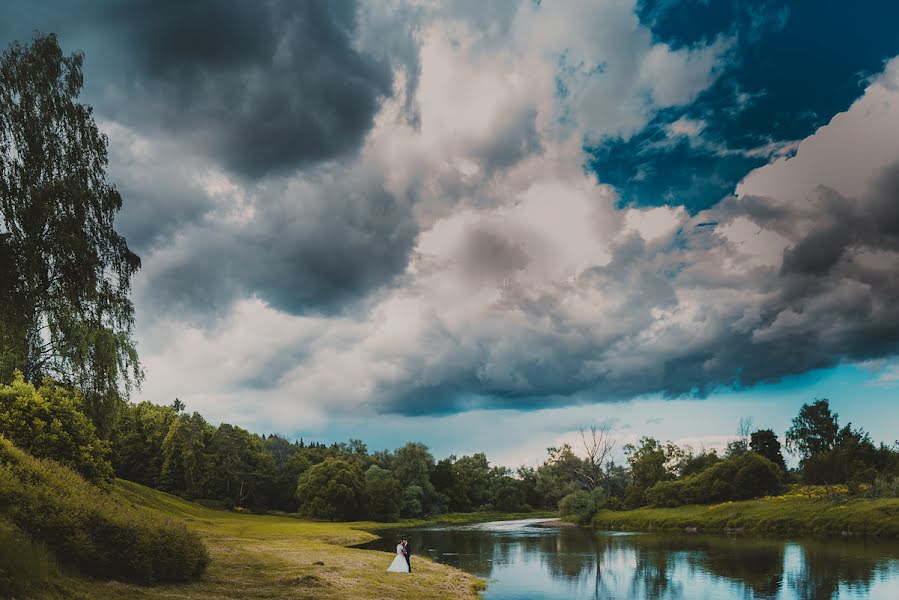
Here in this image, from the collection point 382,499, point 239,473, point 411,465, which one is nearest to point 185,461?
point 239,473

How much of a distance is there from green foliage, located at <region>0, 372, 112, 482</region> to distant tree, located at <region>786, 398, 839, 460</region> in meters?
161

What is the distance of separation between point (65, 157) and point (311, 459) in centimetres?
16287

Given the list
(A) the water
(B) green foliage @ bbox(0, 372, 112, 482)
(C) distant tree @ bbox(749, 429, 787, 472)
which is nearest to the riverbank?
(A) the water

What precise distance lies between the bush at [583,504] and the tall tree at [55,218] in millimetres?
114763

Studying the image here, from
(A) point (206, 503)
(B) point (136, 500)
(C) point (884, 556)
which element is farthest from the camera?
(A) point (206, 503)

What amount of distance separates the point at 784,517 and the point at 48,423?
89.1 metres

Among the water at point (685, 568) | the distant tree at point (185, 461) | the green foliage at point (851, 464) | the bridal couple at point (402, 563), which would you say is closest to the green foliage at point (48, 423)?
the bridal couple at point (402, 563)

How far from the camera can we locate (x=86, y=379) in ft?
98.8

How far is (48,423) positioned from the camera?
117ft

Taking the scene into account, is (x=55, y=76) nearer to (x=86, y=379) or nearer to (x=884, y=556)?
(x=86, y=379)

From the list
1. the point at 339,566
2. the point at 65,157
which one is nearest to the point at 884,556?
the point at 339,566

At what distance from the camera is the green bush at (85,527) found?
21.7 metres

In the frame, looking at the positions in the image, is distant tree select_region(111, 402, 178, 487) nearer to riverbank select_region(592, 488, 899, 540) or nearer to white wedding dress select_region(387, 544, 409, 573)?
riverbank select_region(592, 488, 899, 540)

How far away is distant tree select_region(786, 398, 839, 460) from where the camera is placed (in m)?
150
